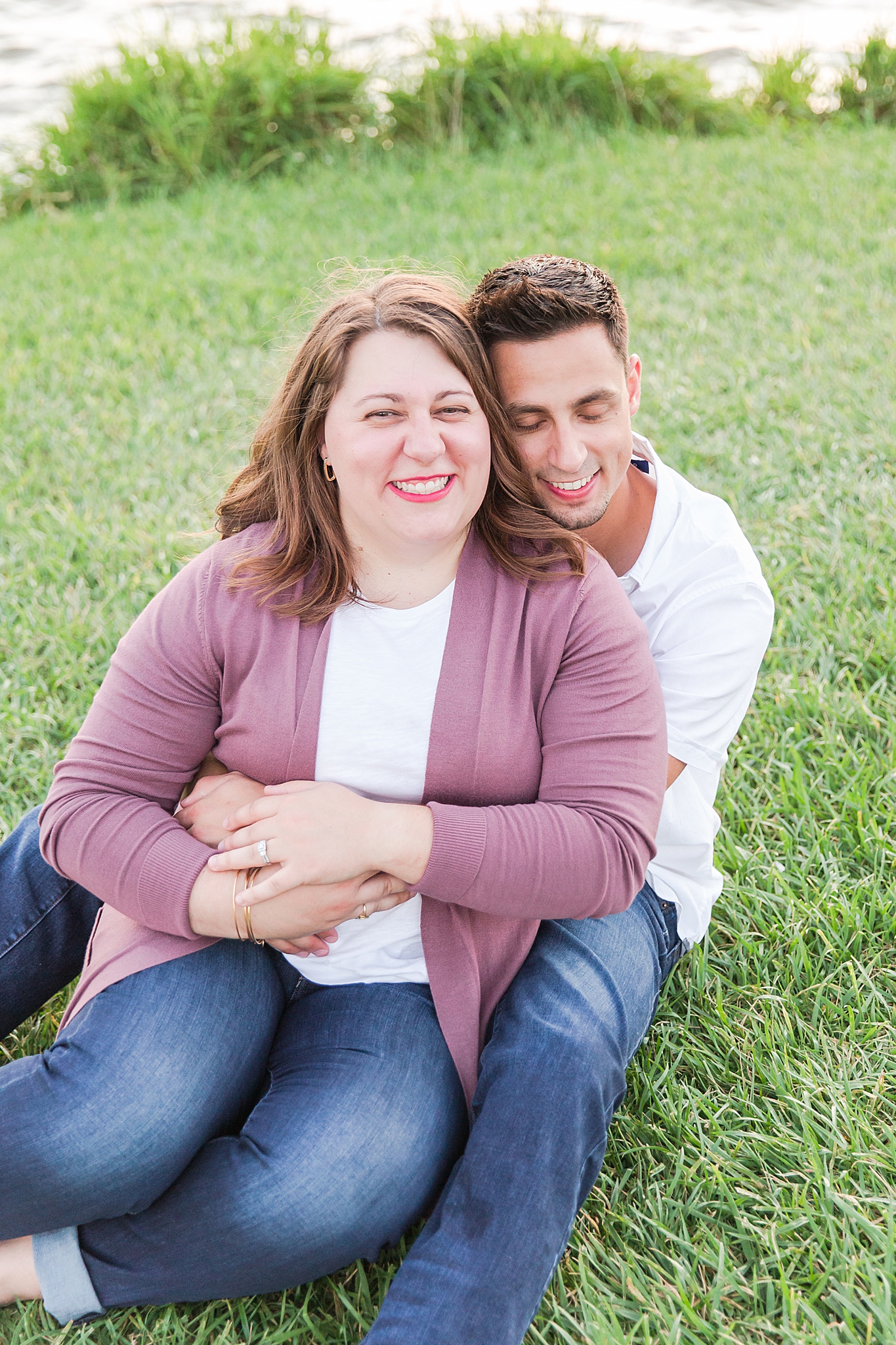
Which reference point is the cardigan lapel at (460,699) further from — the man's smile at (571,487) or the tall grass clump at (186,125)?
the tall grass clump at (186,125)

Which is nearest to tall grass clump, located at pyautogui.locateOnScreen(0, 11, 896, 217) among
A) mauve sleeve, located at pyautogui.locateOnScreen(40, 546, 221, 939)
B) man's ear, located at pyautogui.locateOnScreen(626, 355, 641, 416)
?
man's ear, located at pyautogui.locateOnScreen(626, 355, 641, 416)

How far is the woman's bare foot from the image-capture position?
1.74 metres

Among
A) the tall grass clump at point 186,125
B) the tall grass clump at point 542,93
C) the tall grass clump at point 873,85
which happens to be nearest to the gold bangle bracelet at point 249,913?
the tall grass clump at point 186,125

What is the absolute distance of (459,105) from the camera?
692 cm

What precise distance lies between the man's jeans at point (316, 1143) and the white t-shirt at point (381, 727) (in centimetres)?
6

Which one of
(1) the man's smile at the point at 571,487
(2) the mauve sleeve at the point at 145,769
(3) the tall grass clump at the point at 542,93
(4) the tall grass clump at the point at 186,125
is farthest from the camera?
(3) the tall grass clump at the point at 542,93

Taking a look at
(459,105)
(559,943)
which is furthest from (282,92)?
(559,943)

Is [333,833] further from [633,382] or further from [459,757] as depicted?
[633,382]

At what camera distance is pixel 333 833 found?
1729 mm

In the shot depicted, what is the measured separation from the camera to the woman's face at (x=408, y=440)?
1.83 m

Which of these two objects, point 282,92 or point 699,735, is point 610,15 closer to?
point 282,92

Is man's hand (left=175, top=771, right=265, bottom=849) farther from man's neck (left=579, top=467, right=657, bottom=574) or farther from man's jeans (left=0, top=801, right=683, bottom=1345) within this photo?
man's neck (left=579, top=467, right=657, bottom=574)

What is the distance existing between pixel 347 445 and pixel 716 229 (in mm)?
4414

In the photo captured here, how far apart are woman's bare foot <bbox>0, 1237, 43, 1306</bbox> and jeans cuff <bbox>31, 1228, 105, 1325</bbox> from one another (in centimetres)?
2
